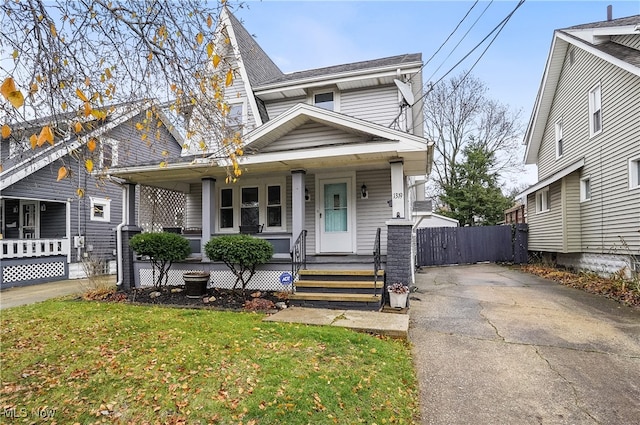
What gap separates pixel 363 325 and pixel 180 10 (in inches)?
189

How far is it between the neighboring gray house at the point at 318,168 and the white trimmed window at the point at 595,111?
539 centimetres

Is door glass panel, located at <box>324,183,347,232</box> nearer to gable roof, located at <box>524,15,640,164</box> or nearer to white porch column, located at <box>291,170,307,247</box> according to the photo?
white porch column, located at <box>291,170,307,247</box>

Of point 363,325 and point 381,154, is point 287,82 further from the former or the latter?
point 363,325

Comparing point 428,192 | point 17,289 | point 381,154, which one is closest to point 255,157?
point 381,154

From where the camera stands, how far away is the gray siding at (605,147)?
9.34m

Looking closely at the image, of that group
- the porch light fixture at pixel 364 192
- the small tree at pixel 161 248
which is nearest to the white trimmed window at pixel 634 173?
the porch light fixture at pixel 364 192

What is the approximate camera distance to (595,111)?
11367 mm

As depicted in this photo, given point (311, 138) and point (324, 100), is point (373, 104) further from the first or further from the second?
point (311, 138)

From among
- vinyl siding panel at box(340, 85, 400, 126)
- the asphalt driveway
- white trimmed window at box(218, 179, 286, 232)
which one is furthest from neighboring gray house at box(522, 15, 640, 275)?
white trimmed window at box(218, 179, 286, 232)

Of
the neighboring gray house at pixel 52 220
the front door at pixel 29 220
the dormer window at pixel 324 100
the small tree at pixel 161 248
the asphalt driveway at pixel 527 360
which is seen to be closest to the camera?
the asphalt driveway at pixel 527 360

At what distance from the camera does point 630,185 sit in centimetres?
938

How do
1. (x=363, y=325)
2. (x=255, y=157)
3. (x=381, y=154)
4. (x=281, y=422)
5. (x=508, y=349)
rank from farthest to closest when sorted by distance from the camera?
(x=255, y=157)
(x=381, y=154)
(x=363, y=325)
(x=508, y=349)
(x=281, y=422)

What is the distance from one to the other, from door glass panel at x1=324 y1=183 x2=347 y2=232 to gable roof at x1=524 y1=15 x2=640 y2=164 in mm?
7651

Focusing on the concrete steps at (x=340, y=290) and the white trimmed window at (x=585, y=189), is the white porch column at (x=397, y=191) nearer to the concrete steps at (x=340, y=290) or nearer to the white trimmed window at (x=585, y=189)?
the concrete steps at (x=340, y=290)
